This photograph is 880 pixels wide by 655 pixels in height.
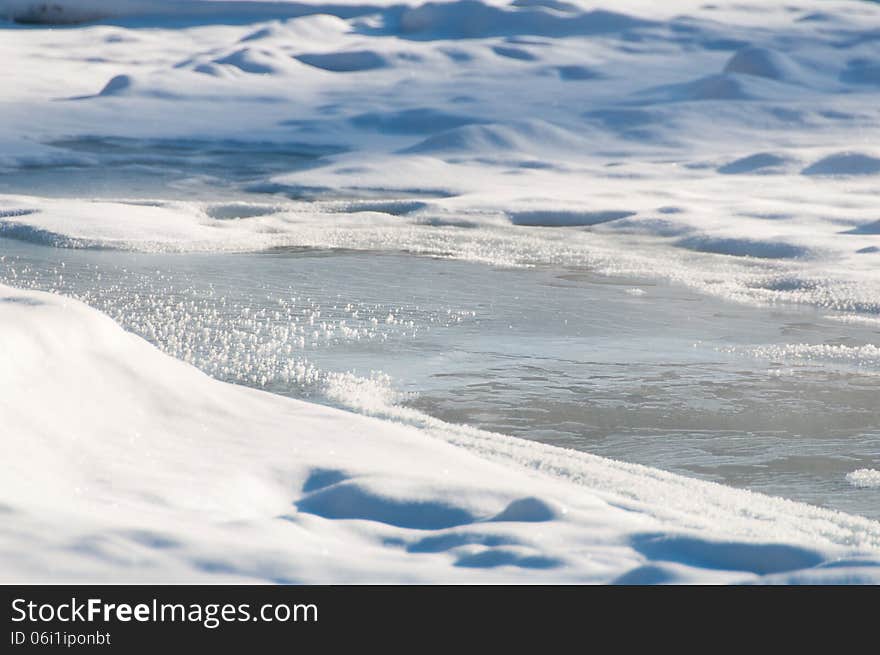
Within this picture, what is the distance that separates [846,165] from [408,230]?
3.47 m

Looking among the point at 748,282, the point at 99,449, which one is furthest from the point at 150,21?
the point at 99,449

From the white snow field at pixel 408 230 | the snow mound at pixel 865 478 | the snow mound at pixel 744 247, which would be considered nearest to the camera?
the white snow field at pixel 408 230

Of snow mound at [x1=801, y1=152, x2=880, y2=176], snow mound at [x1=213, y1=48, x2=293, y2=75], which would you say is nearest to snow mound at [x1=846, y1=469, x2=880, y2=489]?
snow mound at [x1=801, y1=152, x2=880, y2=176]

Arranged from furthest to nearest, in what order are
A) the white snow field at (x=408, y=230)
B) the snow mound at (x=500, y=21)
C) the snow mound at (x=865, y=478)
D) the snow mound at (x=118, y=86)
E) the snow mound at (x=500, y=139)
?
the snow mound at (x=500, y=21)
the snow mound at (x=118, y=86)
the snow mound at (x=500, y=139)
the snow mound at (x=865, y=478)
the white snow field at (x=408, y=230)

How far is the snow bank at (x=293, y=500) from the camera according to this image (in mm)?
1595

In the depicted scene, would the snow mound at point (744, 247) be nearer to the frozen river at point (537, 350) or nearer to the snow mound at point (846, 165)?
the frozen river at point (537, 350)

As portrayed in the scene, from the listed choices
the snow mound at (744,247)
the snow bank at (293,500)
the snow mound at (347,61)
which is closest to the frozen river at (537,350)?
the snow bank at (293,500)

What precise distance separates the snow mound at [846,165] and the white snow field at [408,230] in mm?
36

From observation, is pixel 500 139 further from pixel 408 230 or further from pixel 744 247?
pixel 744 247

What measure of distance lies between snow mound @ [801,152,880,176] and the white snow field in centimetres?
4

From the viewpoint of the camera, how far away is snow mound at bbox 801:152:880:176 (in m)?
8.24

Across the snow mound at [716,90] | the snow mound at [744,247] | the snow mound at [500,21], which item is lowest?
the snow mound at [744,247]

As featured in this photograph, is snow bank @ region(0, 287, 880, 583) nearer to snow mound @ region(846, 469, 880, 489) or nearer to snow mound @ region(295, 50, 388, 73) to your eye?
snow mound @ region(846, 469, 880, 489)
